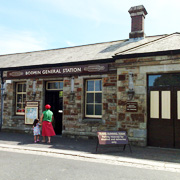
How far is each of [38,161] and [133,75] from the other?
500cm

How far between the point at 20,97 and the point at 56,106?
2.28m

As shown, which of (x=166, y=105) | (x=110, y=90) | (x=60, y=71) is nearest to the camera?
(x=166, y=105)

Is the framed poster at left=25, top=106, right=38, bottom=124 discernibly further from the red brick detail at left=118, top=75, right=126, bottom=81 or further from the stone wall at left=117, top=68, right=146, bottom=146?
the red brick detail at left=118, top=75, right=126, bottom=81

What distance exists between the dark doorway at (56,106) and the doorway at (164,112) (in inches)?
205

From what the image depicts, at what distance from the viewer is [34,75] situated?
36.6 ft

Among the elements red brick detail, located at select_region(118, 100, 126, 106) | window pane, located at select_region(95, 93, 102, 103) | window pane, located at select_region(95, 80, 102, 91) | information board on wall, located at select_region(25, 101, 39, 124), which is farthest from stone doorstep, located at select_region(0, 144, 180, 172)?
window pane, located at select_region(95, 80, 102, 91)

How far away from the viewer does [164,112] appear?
800cm

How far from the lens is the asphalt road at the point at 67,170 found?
15.5 ft

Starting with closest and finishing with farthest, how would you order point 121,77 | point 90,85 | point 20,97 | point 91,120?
1. point 121,77
2. point 91,120
3. point 90,85
4. point 20,97

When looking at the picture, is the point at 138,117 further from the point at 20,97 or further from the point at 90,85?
the point at 20,97

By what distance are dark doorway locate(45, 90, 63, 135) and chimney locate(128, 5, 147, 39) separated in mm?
5555

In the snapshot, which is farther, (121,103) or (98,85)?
(98,85)

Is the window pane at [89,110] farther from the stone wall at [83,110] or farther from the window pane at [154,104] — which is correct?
the window pane at [154,104]

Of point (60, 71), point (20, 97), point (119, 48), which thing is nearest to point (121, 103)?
point (119, 48)
